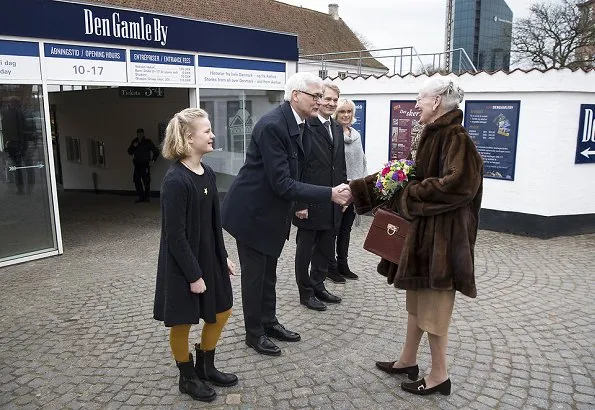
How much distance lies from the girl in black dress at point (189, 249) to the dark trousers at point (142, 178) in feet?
30.4

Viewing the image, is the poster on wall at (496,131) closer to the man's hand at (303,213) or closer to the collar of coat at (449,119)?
the man's hand at (303,213)

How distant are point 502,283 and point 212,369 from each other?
3.71 meters

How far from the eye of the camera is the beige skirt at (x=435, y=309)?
3.13 meters

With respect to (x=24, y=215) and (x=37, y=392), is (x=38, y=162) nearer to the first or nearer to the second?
(x=24, y=215)

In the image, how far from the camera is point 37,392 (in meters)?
3.46

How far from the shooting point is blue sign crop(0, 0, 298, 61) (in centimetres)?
641

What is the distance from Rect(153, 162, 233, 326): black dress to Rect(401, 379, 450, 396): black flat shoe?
4.37 ft

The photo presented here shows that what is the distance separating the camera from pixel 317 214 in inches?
188

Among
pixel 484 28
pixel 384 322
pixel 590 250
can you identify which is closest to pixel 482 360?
pixel 384 322

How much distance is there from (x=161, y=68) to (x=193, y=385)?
234 inches

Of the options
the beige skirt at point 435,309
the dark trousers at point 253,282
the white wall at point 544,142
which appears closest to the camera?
the beige skirt at point 435,309

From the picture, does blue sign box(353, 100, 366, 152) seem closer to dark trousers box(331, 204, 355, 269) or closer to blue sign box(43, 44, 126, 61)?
dark trousers box(331, 204, 355, 269)

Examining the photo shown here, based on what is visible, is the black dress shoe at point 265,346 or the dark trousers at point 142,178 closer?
the black dress shoe at point 265,346

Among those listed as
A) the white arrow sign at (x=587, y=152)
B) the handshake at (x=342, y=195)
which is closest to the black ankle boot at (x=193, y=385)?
the handshake at (x=342, y=195)
